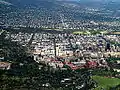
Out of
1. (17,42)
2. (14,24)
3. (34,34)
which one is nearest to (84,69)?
(17,42)

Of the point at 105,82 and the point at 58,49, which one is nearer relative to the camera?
the point at 105,82

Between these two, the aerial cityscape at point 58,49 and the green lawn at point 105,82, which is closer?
the green lawn at point 105,82

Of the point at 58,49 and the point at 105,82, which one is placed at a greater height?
the point at 105,82

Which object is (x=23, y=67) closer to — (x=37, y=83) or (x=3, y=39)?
(x=37, y=83)

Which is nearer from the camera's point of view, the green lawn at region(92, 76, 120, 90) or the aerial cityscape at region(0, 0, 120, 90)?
the green lawn at region(92, 76, 120, 90)
